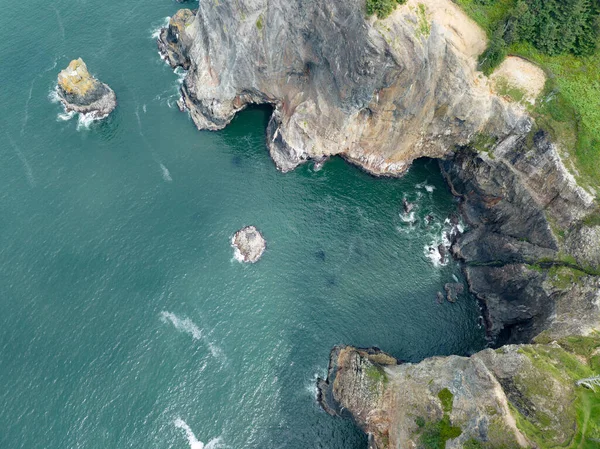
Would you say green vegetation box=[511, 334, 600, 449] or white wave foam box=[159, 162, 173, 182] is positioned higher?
green vegetation box=[511, 334, 600, 449]

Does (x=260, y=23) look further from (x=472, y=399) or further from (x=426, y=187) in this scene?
(x=472, y=399)

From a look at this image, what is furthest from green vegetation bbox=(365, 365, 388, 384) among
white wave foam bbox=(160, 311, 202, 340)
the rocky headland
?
white wave foam bbox=(160, 311, 202, 340)

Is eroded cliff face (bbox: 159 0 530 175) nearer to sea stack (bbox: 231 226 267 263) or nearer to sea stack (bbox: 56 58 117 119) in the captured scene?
sea stack (bbox: 231 226 267 263)

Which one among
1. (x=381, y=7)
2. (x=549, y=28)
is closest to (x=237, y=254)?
(x=381, y=7)

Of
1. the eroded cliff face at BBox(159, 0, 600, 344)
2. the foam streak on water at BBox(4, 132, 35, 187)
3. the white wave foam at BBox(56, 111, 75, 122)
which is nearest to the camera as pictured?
the eroded cliff face at BBox(159, 0, 600, 344)

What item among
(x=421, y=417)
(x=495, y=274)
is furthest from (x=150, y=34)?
(x=421, y=417)
